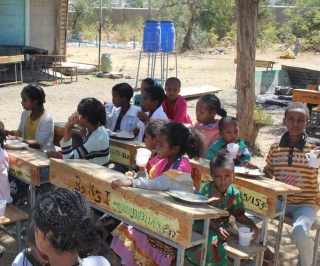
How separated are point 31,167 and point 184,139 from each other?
1382 mm

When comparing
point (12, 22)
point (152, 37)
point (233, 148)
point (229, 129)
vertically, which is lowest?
point (233, 148)

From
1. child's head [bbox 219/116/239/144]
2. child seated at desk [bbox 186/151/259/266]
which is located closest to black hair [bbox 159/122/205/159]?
child seated at desk [bbox 186/151/259/266]

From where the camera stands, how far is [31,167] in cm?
412

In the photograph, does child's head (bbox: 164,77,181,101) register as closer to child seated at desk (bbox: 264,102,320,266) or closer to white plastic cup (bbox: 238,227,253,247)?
child seated at desk (bbox: 264,102,320,266)

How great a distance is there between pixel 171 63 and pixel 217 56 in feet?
14.9

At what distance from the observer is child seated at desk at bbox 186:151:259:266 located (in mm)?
3391

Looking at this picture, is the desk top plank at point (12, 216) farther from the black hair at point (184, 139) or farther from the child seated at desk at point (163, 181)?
the black hair at point (184, 139)

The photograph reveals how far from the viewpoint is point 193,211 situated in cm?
292

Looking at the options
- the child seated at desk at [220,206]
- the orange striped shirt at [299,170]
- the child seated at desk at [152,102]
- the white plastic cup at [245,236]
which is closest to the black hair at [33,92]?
the child seated at desk at [152,102]

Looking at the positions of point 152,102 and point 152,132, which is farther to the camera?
point 152,102

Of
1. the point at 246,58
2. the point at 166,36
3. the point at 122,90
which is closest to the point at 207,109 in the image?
the point at 122,90

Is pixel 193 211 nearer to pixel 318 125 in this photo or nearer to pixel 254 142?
pixel 254 142

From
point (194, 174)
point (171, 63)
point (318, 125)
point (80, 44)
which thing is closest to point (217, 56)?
point (171, 63)

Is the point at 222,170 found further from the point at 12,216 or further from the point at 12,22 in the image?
the point at 12,22
